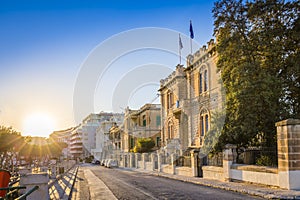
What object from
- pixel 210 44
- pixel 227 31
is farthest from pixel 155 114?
pixel 227 31

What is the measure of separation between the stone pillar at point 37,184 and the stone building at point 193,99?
22599 mm

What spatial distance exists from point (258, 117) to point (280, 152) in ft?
15.8

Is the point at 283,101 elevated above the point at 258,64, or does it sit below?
below

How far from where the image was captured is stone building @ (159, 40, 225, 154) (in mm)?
31375

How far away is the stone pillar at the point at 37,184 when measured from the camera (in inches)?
275

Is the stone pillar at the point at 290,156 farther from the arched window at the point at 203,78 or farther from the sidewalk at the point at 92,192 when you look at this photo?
the arched window at the point at 203,78

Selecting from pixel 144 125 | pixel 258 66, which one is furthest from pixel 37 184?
pixel 144 125

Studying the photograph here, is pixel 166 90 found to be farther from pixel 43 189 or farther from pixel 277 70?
pixel 43 189

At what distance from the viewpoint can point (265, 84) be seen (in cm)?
1873

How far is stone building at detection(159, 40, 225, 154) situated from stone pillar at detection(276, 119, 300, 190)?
1385cm

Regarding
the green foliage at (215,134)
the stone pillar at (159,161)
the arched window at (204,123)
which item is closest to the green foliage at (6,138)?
the stone pillar at (159,161)

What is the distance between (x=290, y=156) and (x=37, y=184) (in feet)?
34.9

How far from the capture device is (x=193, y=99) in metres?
35.8

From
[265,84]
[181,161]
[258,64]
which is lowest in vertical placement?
[181,161]
